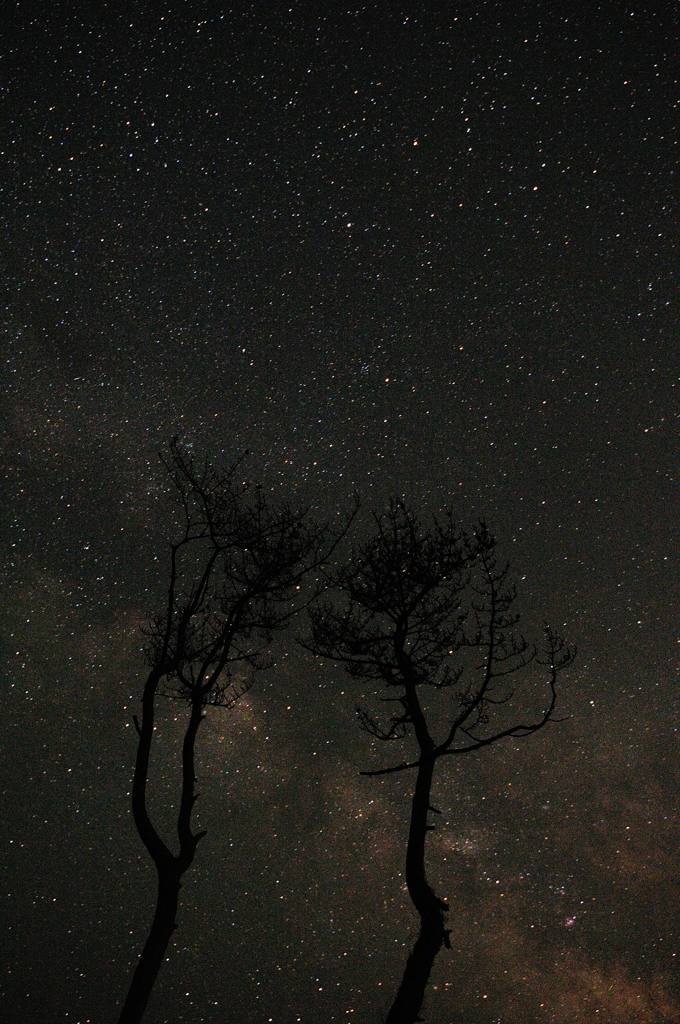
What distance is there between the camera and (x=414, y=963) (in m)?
7.38

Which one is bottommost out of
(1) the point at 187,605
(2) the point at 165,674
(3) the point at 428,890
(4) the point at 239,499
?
(3) the point at 428,890

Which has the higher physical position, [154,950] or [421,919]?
[421,919]

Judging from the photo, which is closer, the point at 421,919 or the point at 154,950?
the point at 421,919

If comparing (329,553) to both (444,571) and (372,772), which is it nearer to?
(444,571)

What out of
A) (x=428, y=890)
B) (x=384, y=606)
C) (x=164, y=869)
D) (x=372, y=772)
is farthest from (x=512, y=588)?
(x=164, y=869)

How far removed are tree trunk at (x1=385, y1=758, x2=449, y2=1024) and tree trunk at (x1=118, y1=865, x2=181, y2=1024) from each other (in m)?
2.40

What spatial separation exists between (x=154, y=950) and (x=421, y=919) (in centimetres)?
269

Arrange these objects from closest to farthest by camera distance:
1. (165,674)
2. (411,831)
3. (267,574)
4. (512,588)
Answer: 1. (411,831)
2. (512,588)
3. (165,674)
4. (267,574)

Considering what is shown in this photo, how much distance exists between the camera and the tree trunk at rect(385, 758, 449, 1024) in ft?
23.7

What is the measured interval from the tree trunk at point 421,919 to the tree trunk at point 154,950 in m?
2.40

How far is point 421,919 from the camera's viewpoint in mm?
7629

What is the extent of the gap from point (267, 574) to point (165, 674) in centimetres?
180

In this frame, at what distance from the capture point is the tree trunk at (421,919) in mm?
7215

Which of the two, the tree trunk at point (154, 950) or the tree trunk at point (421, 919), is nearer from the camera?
the tree trunk at point (421, 919)
